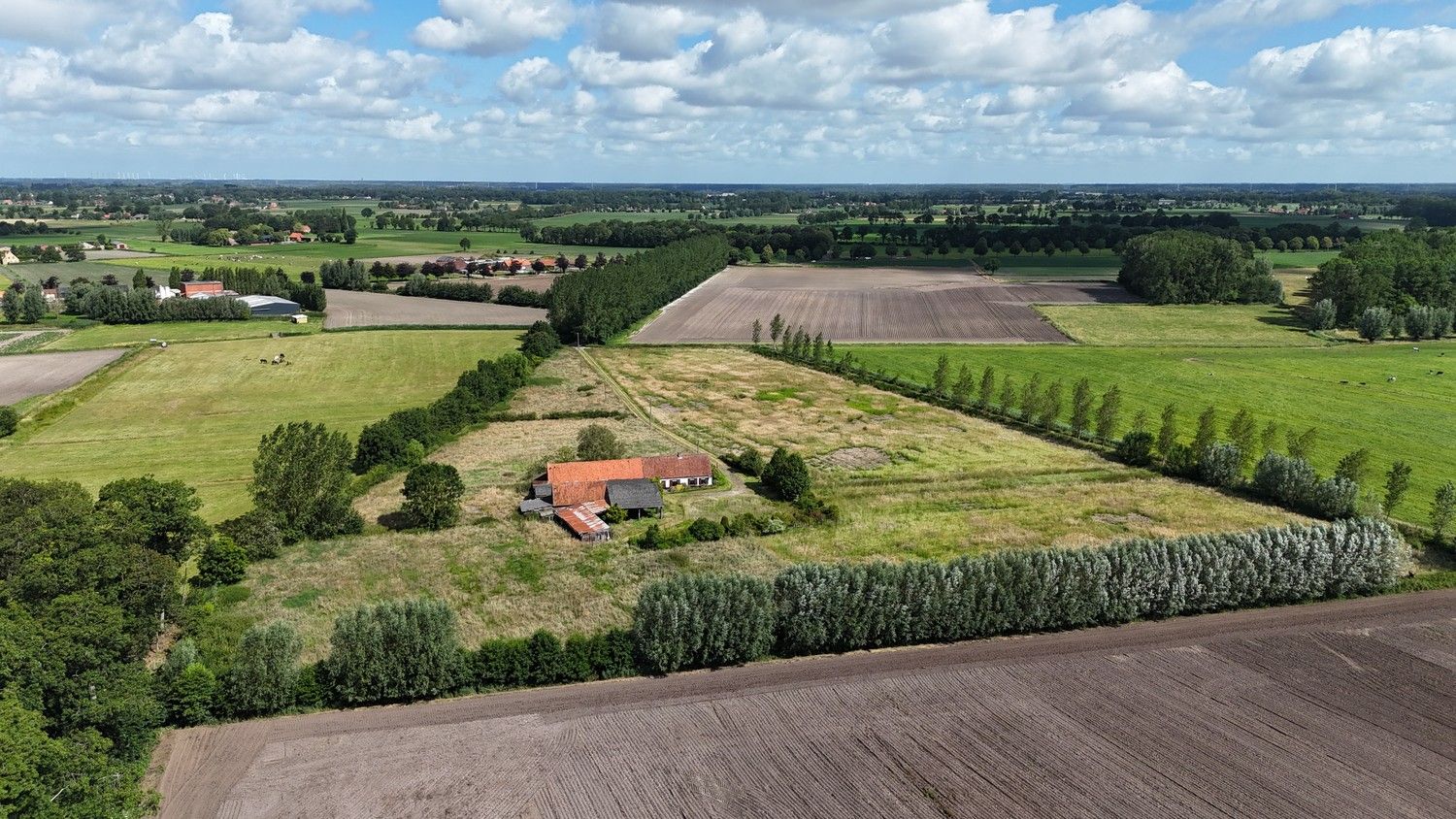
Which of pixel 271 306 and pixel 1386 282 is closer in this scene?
pixel 1386 282

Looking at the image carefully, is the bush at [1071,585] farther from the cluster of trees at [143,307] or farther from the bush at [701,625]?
the cluster of trees at [143,307]

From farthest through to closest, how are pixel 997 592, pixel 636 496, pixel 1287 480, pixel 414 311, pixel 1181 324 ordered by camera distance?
pixel 414 311, pixel 1181 324, pixel 1287 480, pixel 636 496, pixel 997 592

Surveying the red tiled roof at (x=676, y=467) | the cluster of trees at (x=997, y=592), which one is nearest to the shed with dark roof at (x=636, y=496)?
the red tiled roof at (x=676, y=467)

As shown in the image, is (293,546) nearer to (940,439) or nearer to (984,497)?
(984,497)

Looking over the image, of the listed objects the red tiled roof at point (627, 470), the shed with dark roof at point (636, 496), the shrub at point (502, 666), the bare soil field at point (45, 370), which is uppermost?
the bare soil field at point (45, 370)

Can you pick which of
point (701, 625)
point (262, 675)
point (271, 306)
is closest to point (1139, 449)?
point (701, 625)

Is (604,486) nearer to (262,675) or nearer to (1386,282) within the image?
(262,675)

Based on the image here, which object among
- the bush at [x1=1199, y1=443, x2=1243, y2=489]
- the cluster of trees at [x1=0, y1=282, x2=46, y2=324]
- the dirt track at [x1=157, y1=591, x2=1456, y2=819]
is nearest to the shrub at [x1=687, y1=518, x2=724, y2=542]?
the dirt track at [x1=157, y1=591, x2=1456, y2=819]

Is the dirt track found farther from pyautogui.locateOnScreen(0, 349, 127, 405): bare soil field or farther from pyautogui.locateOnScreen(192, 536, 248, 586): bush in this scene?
pyautogui.locateOnScreen(0, 349, 127, 405): bare soil field
